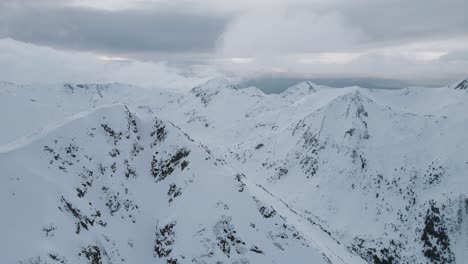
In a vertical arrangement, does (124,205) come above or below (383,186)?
above

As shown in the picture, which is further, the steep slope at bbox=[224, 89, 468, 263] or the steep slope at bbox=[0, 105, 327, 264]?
the steep slope at bbox=[224, 89, 468, 263]

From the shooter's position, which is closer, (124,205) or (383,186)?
(124,205)

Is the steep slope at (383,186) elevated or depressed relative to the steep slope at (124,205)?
depressed

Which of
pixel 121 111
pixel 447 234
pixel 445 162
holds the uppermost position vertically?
pixel 121 111

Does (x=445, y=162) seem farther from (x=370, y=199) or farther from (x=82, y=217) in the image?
(x=82, y=217)

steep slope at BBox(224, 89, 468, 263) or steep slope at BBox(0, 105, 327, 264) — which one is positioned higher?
steep slope at BBox(0, 105, 327, 264)

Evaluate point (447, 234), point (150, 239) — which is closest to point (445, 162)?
point (447, 234)

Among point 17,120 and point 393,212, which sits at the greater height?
point 17,120

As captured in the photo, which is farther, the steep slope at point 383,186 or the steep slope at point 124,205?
the steep slope at point 383,186
